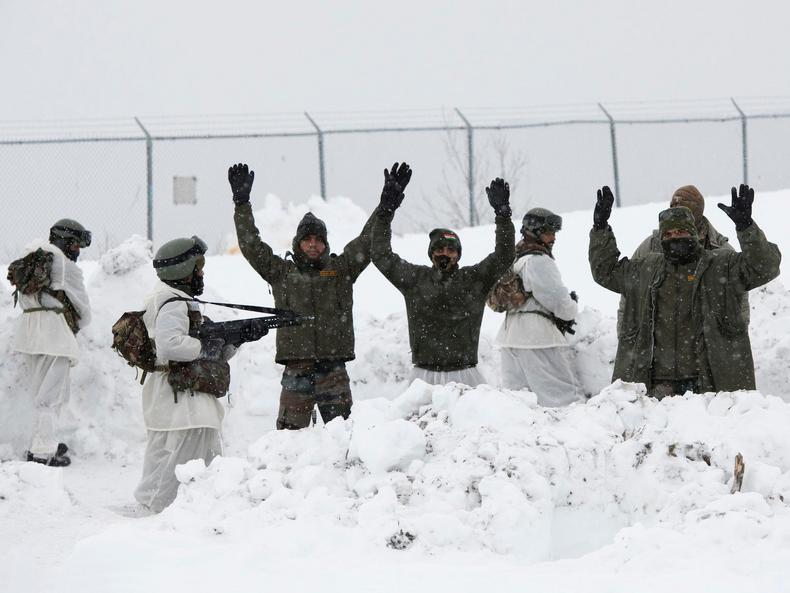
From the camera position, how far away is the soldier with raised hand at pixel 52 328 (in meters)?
8.97

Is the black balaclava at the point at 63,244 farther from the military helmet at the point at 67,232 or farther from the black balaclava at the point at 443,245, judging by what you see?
the black balaclava at the point at 443,245

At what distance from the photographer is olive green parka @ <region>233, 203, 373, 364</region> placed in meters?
7.43

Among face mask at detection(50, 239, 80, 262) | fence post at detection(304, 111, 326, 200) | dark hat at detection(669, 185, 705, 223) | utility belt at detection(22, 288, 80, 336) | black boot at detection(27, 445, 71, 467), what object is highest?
fence post at detection(304, 111, 326, 200)

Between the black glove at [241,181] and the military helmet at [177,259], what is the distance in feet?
2.79

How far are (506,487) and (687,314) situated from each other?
2.11 meters

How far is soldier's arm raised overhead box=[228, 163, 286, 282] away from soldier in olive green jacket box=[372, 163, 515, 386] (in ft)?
2.37

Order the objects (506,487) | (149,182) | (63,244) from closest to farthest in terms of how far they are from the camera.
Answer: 1. (506,487)
2. (63,244)
3. (149,182)

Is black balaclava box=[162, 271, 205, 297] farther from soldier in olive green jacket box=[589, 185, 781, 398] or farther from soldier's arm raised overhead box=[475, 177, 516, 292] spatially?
soldier in olive green jacket box=[589, 185, 781, 398]

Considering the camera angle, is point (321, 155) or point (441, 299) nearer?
point (441, 299)

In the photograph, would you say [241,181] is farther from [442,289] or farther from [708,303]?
[708,303]

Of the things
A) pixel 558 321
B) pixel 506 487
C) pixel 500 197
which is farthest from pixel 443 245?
pixel 506 487

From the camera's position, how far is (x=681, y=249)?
6.60 meters

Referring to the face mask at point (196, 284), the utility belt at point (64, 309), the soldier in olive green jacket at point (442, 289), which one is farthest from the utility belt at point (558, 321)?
the utility belt at point (64, 309)

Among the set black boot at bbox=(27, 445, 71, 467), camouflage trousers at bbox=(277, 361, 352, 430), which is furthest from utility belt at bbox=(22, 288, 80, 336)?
camouflage trousers at bbox=(277, 361, 352, 430)
